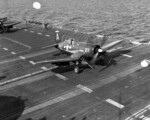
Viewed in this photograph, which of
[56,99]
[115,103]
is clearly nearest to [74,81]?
[56,99]

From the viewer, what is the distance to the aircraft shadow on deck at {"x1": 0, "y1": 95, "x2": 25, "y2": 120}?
80.1ft

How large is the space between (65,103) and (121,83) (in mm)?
8653

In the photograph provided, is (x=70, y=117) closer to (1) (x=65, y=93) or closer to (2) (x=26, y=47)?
(1) (x=65, y=93)

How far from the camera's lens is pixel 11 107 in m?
26.0

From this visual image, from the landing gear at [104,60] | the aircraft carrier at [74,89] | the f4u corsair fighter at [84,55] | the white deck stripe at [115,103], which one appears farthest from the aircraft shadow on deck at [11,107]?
the landing gear at [104,60]

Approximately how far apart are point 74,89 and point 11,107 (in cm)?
827

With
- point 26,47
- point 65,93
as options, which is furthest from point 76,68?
point 26,47

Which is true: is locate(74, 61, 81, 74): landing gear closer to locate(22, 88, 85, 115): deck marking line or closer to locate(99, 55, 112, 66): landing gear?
locate(99, 55, 112, 66): landing gear

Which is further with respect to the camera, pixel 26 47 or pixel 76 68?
pixel 26 47

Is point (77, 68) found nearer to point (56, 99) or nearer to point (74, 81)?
point (74, 81)

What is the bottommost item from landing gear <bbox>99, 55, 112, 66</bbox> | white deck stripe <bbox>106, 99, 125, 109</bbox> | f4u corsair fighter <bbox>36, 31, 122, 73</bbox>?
white deck stripe <bbox>106, 99, 125, 109</bbox>

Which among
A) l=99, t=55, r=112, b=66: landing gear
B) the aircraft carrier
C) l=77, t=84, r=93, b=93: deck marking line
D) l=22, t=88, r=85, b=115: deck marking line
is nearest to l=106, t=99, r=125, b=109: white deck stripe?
the aircraft carrier

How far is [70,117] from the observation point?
23938 mm

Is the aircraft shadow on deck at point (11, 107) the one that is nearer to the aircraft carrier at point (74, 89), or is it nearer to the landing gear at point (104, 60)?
the aircraft carrier at point (74, 89)
